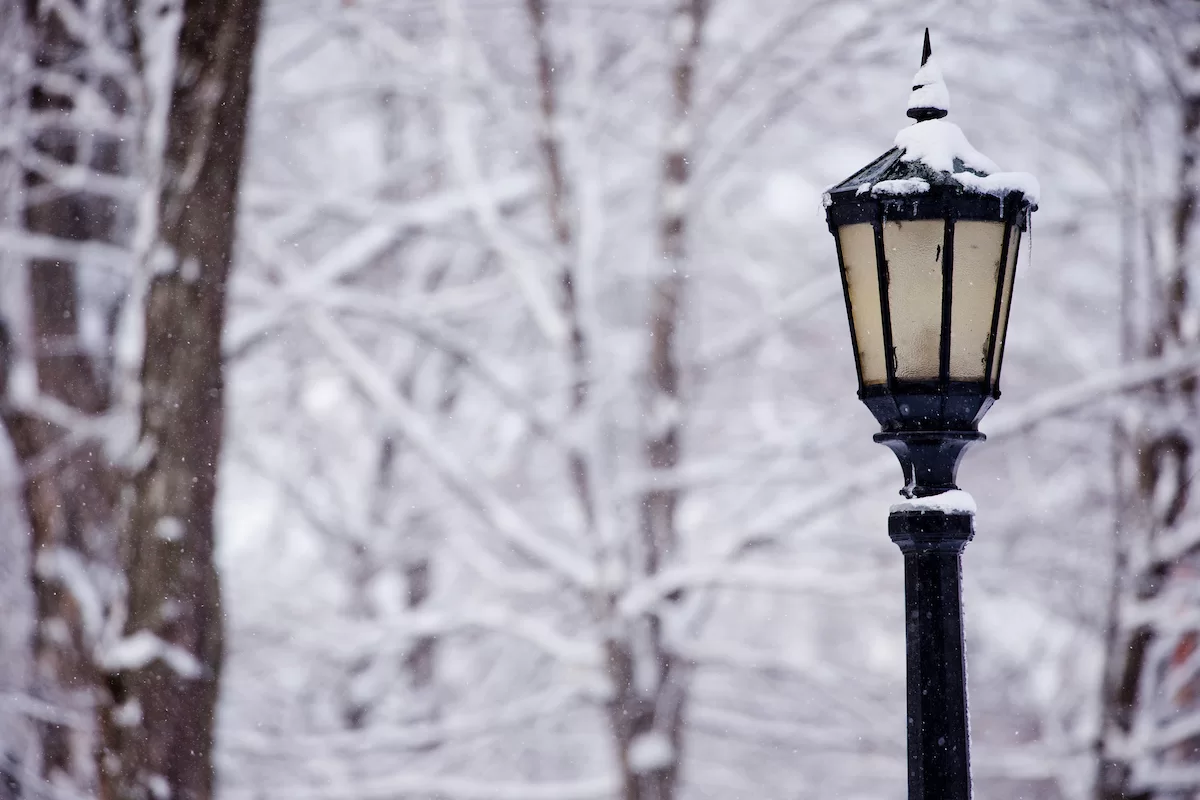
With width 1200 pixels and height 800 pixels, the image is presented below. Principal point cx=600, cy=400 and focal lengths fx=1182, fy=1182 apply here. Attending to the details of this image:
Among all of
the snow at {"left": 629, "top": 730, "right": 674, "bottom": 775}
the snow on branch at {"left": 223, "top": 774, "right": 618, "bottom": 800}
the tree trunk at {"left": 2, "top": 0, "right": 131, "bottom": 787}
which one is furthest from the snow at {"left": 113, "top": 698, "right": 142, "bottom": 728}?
the snow at {"left": 629, "top": 730, "right": 674, "bottom": 775}

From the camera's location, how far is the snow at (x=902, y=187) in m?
2.52

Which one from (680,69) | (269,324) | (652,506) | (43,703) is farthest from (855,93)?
(43,703)

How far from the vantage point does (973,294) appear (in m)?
2.55

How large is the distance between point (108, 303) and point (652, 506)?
383 centimetres

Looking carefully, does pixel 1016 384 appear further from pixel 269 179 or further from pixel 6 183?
pixel 6 183

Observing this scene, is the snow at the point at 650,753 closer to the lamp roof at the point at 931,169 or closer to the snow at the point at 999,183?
the lamp roof at the point at 931,169

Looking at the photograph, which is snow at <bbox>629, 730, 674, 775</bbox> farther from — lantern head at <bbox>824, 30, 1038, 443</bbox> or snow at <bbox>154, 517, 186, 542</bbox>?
lantern head at <bbox>824, 30, 1038, 443</bbox>

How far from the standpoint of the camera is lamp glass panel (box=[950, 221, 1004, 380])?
99.9 inches

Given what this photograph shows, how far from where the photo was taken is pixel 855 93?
8.84m

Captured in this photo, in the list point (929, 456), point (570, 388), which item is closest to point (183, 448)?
point (570, 388)

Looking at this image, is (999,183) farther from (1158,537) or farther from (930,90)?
(1158,537)

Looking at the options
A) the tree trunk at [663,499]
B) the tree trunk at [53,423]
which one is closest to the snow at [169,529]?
the tree trunk at [53,423]

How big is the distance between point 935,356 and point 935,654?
25.2 inches

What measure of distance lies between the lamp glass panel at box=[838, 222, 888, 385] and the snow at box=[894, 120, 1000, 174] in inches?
7.6
